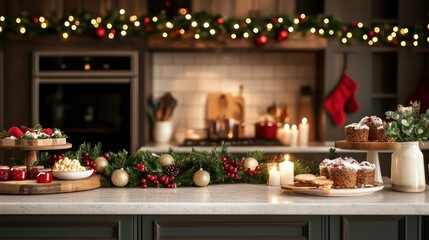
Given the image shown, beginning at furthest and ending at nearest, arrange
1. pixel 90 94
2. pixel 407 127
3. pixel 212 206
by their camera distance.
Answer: pixel 90 94 → pixel 407 127 → pixel 212 206

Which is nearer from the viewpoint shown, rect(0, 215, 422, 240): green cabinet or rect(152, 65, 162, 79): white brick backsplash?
rect(0, 215, 422, 240): green cabinet

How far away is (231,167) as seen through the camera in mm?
2912

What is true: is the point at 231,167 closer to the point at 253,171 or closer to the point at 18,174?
the point at 253,171

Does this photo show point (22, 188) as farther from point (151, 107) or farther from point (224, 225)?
point (151, 107)

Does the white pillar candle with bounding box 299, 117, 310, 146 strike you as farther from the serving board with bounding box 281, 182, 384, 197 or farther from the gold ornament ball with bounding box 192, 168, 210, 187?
the serving board with bounding box 281, 182, 384, 197

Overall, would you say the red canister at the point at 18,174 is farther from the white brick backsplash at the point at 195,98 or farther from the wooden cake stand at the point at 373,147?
the white brick backsplash at the point at 195,98

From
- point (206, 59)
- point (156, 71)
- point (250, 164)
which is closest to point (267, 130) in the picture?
point (206, 59)

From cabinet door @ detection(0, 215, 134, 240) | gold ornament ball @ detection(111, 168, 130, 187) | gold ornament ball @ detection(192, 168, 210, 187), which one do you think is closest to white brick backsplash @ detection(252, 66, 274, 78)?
gold ornament ball @ detection(192, 168, 210, 187)

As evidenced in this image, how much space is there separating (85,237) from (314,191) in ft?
3.29

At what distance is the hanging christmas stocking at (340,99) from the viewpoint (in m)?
5.19

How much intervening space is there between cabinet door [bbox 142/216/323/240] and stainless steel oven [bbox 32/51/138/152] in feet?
8.94

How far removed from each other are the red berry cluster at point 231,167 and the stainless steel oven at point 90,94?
7.56 ft

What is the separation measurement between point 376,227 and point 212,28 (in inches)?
120

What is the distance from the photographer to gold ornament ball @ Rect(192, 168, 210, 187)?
2795mm
